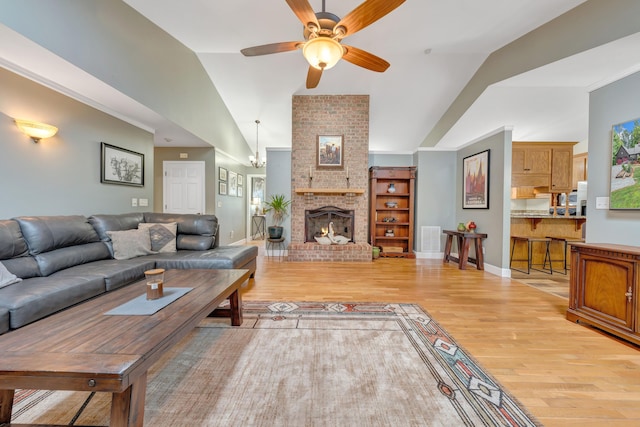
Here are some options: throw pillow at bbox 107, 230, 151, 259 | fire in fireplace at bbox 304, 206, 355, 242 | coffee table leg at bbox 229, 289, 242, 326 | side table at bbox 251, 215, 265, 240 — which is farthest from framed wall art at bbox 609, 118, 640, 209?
side table at bbox 251, 215, 265, 240

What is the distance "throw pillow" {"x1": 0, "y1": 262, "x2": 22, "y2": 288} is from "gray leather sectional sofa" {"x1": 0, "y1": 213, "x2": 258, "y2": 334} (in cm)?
4

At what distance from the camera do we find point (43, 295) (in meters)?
1.65

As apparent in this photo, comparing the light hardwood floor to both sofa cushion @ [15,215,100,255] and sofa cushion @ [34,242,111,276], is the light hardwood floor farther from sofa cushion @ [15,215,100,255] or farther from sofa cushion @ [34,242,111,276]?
sofa cushion @ [15,215,100,255]

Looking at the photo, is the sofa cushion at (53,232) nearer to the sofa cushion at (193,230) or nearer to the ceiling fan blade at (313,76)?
the sofa cushion at (193,230)

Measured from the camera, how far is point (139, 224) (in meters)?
3.26

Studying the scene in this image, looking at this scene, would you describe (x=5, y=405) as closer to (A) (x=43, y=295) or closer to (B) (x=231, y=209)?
(A) (x=43, y=295)

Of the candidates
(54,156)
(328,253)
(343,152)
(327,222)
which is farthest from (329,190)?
(54,156)

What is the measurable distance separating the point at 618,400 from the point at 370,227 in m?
4.14

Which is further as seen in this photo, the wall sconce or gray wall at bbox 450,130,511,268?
gray wall at bbox 450,130,511,268

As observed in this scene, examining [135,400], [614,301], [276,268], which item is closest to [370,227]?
[276,268]

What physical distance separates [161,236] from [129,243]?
0.37 meters

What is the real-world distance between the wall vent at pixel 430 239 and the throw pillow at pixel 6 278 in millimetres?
5693

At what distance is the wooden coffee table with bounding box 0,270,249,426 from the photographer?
88 centimetres

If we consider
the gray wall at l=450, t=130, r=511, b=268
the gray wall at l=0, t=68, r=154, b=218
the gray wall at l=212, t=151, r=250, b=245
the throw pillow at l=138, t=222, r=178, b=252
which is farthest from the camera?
the gray wall at l=212, t=151, r=250, b=245
